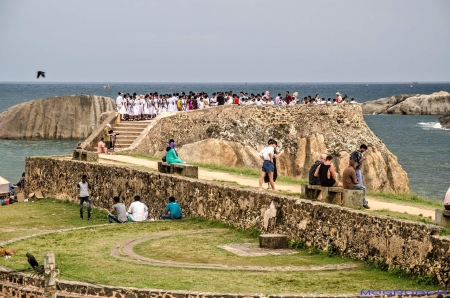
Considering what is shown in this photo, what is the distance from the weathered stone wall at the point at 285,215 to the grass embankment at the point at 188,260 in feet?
0.96

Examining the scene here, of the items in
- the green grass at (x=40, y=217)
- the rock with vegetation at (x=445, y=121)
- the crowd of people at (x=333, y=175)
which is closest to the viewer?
the crowd of people at (x=333, y=175)

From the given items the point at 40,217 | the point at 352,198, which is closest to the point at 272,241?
the point at 352,198

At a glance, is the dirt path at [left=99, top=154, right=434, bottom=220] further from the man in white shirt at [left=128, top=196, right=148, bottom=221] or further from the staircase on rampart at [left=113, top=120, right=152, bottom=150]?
the staircase on rampart at [left=113, top=120, right=152, bottom=150]

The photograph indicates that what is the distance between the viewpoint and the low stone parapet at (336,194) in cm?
2003

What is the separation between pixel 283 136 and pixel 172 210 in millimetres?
20921

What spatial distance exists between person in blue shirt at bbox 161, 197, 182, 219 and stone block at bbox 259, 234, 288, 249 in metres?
4.93

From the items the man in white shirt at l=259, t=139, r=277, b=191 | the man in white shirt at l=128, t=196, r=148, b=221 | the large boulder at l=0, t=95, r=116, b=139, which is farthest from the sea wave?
the man in white shirt at l=259, t=139, r=277, b=191

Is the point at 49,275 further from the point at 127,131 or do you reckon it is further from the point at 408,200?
the point at 127,131

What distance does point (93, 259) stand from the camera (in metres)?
19.4

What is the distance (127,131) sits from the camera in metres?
41.2

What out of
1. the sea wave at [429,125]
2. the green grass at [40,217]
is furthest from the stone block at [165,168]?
the sea wave at [429,125]

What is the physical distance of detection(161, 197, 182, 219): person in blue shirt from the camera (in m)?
25.0

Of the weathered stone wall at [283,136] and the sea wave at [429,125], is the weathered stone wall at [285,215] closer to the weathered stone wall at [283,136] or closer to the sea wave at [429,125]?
the weathered stone wall at [283,136]

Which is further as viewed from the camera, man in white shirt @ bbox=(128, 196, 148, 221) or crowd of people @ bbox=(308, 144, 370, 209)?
man in white shirt @ bbox=(128, 196, 148, 221)
